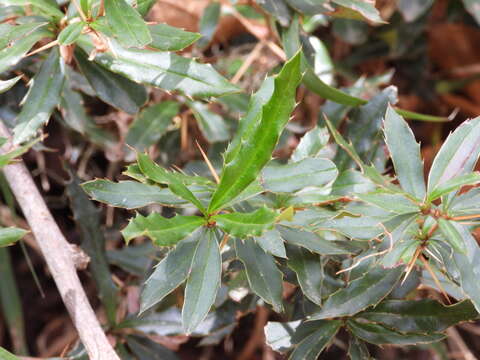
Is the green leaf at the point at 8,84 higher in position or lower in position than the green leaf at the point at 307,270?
higher

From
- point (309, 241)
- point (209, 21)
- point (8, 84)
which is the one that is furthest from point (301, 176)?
point (209, 21)

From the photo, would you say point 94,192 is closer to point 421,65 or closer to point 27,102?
point 27,102

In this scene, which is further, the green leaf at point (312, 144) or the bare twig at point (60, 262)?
the green leaf at point (312, 144)

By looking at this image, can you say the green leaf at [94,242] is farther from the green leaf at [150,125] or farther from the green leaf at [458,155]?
the green leaf at [458,155]

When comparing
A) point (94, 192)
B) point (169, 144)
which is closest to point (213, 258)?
point (94, 192)

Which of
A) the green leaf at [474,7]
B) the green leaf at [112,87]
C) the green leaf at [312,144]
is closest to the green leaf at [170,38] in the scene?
the green leaf at [112,87]

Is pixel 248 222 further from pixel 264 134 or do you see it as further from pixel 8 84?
pixel 8 84
